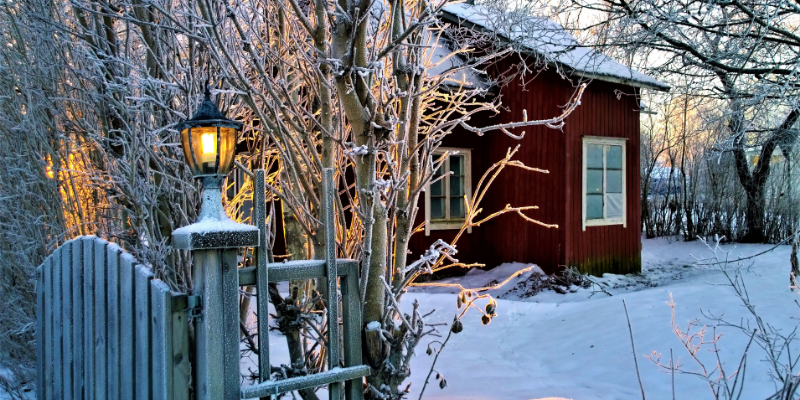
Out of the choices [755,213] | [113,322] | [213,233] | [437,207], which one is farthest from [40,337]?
[755,213]

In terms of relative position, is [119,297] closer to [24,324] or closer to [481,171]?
[24,324]

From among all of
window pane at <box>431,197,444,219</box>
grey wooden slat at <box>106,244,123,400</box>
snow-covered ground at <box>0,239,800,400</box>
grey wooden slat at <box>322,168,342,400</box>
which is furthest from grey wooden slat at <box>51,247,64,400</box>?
window pane at <box>431,197,444,219</box>

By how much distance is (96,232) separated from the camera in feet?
14.7

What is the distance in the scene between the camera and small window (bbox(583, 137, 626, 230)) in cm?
1076

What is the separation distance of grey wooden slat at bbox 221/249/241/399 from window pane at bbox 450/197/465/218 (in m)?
9.35

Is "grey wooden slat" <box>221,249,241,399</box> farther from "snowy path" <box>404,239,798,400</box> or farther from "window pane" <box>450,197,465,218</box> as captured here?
"window pane" <box>450,197,465,218</box>

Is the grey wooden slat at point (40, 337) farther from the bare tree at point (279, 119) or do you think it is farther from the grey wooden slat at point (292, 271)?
the grey wooden slat at point (292, 271)

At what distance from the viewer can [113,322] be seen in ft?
7.27

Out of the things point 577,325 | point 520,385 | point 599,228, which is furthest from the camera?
point 599,228

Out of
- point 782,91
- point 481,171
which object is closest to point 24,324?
point 782,91

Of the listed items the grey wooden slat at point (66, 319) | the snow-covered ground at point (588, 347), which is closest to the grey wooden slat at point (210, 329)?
the grey wooden slat at point (66, 319)

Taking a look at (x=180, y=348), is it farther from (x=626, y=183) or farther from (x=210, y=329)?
(x=626, y=183)

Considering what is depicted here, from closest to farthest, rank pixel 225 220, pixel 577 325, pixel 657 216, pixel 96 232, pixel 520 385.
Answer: pixel 225 220 < pixel 96 232 < pixel 520 385 < pixel 577 325 < pixel 657 216

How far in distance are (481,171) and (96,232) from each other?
7985 mm
